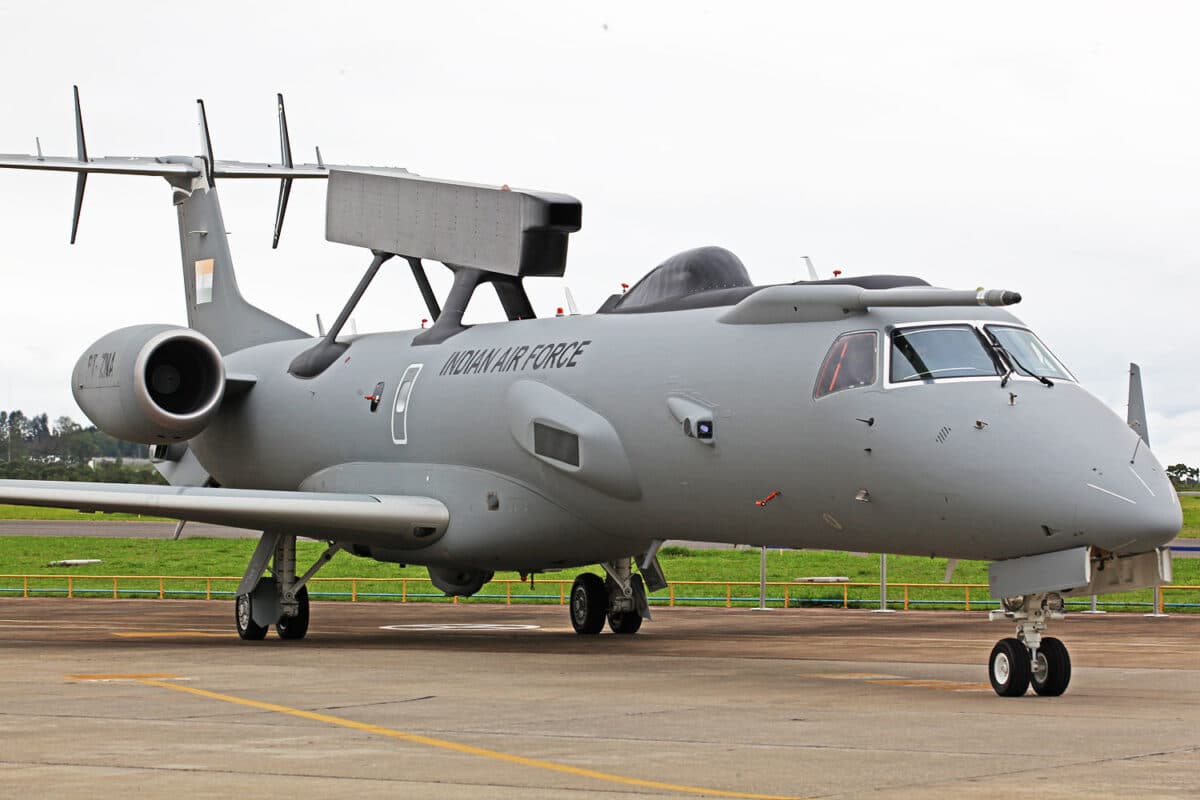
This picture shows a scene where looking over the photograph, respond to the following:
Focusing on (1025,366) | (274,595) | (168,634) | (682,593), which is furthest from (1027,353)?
(682,593)

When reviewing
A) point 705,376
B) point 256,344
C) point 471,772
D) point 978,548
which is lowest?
point 471,772

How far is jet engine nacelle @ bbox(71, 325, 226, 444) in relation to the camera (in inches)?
942

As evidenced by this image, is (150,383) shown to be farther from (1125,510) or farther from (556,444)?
(1125,510)

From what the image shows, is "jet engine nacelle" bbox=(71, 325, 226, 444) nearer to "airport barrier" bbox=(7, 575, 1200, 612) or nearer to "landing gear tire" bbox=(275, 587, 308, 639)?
"landing gear tire" bbox=(275, 587, 308, 639)

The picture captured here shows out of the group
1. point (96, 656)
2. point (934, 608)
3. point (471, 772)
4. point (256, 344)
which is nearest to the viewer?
point (471, 772)

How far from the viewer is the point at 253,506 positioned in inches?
816

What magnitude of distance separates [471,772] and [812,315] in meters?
8.11

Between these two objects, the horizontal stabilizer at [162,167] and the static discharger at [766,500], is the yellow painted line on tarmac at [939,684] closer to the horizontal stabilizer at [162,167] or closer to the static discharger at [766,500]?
the static discharger at [766,500]

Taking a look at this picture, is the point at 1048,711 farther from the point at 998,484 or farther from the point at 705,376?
the point at 705,376

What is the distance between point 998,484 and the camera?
14.4 m

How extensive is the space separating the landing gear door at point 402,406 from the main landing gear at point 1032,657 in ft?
33.3

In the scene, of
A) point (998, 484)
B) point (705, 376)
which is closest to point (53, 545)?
point (705, 376)

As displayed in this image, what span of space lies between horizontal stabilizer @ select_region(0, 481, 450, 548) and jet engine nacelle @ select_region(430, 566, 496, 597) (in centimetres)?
147

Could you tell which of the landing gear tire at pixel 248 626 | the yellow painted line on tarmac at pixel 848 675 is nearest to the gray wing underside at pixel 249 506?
the landing gear tire at pixel 248 626
